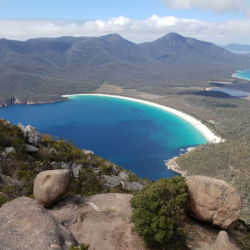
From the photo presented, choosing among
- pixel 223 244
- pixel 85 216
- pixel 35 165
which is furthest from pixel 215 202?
pixel 35 165

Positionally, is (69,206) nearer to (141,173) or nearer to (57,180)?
(57,180)

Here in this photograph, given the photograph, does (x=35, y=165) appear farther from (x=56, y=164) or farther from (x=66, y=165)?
(x=66, y=165)

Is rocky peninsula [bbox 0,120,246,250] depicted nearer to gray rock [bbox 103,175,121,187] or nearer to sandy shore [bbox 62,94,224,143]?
gray rock [bbox 103,175,121,187]

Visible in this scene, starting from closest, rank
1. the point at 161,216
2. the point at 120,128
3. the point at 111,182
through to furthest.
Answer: the point at 161,216, the point at 111,182, the point at 120,128

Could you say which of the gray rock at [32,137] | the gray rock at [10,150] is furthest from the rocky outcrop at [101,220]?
the gray rock at [32,137]

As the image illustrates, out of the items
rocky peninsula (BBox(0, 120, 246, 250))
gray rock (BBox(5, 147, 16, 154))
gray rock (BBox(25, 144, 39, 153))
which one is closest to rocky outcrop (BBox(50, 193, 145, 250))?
rocky peninsula (BBox(0, 120, 246, 250))

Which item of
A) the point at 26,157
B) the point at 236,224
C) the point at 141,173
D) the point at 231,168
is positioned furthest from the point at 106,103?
the point at 236,224
